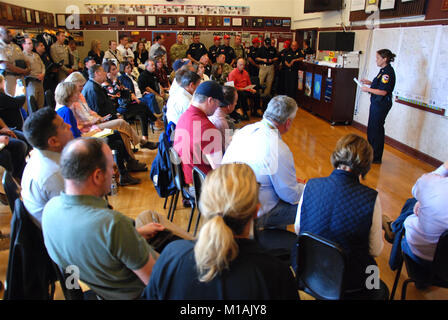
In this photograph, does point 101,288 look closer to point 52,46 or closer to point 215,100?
point 215,100

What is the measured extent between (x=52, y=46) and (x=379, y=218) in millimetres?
7540

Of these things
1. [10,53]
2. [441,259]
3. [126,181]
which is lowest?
[126,181]

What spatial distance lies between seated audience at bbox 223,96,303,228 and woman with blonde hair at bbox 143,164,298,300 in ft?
3.39

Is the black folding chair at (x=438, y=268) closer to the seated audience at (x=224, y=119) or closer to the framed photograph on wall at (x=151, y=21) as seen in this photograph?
the seated audience at (x=224, y=119)

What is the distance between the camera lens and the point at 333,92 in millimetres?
6836

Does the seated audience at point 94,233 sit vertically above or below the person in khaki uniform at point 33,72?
below

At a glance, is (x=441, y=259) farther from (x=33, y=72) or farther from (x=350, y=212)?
(x=33, y=72)

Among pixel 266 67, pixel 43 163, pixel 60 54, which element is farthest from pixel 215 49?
pixel 43 163

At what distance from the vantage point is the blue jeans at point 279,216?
7.69 ft

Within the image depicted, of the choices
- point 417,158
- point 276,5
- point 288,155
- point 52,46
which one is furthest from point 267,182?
point 276,5

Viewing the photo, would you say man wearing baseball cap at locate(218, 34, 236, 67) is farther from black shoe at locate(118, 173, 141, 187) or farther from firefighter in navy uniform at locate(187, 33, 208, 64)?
black shoe at locate(118, 173, 141, 187)

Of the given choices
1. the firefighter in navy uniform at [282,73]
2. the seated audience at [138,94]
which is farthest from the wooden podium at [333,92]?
the seated audience at [138,94]

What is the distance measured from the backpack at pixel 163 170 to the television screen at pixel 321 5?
6125mm

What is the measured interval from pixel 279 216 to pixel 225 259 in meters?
1.42
